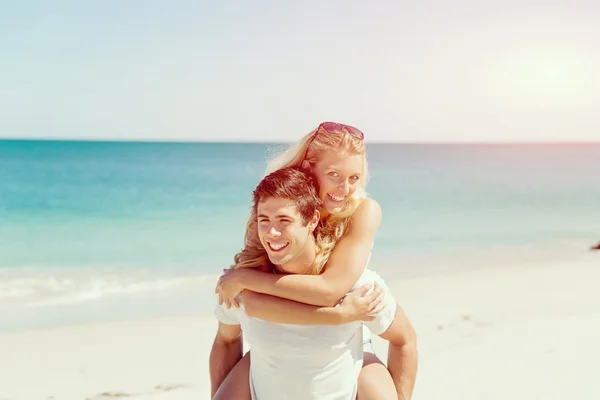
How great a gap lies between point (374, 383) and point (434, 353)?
3.89 metres

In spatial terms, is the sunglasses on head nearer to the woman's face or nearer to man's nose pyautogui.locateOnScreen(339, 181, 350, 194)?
the woman's face

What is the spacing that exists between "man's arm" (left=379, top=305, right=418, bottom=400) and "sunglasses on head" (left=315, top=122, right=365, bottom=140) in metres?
0.90

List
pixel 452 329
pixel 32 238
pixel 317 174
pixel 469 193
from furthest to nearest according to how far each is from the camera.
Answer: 1. pixel 469 193
2. pixel 32 238
3. pixel 452 329
4. pixel 317 174

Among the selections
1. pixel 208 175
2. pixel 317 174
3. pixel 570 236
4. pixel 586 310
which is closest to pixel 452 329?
pixel 586 310

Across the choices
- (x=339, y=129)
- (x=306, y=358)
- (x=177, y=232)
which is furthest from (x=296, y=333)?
(x=177, y=232)

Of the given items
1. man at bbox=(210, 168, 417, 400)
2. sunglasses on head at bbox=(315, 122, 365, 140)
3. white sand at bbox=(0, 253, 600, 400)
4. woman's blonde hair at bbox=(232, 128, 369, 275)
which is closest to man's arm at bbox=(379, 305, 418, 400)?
man at bbox=(210, 168, 417, 400)

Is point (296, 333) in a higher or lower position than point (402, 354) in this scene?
higher

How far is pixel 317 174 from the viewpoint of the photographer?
3.19 meters

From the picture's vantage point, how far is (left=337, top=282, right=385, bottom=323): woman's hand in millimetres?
2705

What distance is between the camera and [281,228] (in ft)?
8.85

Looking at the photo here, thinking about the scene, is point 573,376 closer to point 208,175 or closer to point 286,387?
point 286,387

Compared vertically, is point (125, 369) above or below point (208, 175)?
above

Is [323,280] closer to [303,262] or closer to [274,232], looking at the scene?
[303,262]

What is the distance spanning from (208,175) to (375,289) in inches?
1583
